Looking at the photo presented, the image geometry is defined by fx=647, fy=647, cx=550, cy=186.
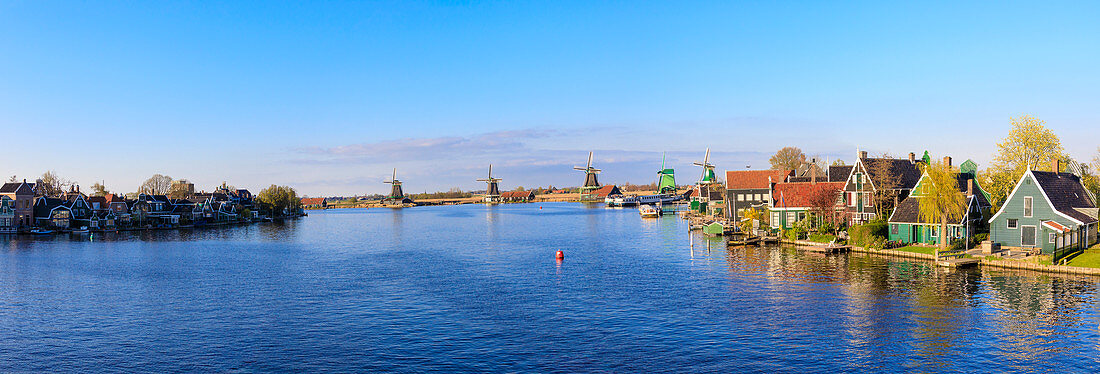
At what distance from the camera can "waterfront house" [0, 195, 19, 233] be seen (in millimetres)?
125125

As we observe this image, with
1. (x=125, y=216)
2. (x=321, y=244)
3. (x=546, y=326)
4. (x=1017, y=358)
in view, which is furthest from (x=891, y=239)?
(x=125, y=216)

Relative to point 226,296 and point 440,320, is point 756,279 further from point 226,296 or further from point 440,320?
point 226,296

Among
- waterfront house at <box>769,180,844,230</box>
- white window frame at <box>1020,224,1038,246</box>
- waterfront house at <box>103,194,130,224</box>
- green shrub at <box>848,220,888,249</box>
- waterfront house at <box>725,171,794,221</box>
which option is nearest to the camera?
white window frame at <box>1020,224,1038,246</box>

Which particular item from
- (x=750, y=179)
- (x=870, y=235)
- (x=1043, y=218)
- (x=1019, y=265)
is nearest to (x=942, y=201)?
(x=1043, y=218)

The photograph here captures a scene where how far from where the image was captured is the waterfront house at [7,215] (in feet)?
411

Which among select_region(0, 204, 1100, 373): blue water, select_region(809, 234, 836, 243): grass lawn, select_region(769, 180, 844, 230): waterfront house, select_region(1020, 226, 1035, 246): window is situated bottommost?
select_region(0, 204, 1100, 373): blue water

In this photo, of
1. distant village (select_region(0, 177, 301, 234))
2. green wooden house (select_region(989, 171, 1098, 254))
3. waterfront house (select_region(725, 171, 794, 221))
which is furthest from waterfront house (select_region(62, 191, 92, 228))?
green wooden house (select_region(989, 171, 1098, 254))

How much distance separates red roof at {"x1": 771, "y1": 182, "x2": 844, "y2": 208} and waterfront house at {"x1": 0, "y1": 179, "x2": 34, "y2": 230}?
461ft

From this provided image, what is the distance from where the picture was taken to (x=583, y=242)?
9788cm

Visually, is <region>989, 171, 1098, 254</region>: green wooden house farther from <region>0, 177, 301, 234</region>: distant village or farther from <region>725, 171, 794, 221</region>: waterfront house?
<region>0, 177, 301, 234</region>: distant village

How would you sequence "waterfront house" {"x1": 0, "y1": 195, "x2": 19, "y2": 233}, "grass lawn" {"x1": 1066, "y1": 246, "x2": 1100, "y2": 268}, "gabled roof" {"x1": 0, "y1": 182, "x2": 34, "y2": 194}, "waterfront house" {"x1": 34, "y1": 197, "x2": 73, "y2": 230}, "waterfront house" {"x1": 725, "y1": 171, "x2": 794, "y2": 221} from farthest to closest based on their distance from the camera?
"waterfront house" {"x1": 34, "y1": 197, "x2": 73, "y2": 230} < "gabled roof" {"x1": 0, "y1": 182, "x2": 34, "y2": 194} < "waterfront house" {"x1": 0, "y1": 195, "x2": 19, "y2": 233} < "waterfront house" {"x1": 725, "y1": 171, "x2": 794, "y2": 221} < "grass lawn" {"x1": 1066, "y1": 246, "x2": 1100, "y2": 268}

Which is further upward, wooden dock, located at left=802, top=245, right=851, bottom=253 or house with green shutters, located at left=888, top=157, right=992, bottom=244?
house with green shutters, located at left=888, top=157, right=992, bottom=244

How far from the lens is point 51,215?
133 metres

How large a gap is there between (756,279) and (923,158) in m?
53.6
